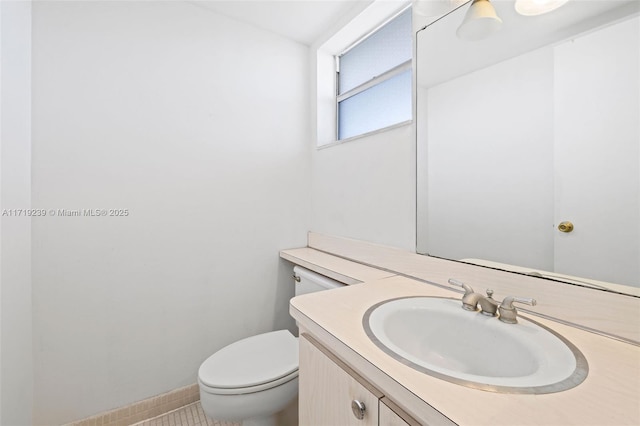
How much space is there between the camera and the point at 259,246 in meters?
1.73

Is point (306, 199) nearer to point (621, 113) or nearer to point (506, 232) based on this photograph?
point (506, 232)

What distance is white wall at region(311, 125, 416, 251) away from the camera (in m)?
1.28

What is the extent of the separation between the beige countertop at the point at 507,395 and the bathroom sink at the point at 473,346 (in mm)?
21

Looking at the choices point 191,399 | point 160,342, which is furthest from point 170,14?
point 191,399

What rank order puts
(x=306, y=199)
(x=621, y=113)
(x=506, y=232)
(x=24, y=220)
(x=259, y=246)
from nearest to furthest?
1. (x=621, y=113)
2. (x=506, y=232)
3. (x=24, y=220)
4. (x=259, y=246)
5. (x=306, y=199)

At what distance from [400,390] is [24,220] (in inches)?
59.2

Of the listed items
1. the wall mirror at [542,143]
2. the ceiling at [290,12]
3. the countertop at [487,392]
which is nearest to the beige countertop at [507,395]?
the countertop at [487,392]

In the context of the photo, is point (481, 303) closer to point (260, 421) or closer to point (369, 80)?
point (260, 421)

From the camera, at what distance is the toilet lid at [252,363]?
3.55 feet

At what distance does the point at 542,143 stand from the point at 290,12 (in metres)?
1.48

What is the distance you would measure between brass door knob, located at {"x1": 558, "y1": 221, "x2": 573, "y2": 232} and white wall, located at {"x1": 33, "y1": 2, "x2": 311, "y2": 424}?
1.40 meters

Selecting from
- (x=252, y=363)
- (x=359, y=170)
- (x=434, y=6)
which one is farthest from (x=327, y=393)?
(x=434, y=6)

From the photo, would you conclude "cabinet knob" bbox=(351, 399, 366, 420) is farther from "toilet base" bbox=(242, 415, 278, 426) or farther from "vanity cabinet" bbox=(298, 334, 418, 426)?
"toilet base" bbox=(242, 415, 278, 426)

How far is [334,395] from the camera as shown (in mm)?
667
